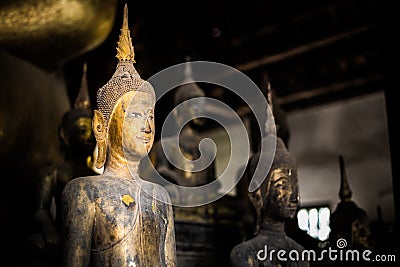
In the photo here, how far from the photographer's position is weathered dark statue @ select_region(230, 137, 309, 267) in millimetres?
2750

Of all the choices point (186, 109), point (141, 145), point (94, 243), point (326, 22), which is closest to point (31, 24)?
point (186, 109)

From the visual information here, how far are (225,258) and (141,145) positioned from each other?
4.63ft

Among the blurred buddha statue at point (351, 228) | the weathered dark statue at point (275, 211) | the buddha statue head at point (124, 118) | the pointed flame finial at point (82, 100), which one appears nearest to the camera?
the buddha statue head at point (124, 118)

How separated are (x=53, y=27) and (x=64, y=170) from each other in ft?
3.24

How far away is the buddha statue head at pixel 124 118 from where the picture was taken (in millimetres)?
2352

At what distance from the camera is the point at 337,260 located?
308 cm

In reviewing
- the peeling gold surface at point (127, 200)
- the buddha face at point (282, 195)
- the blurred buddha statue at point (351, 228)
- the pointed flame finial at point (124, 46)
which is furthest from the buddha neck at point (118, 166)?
the blurred buddha statue at point (351, 228)

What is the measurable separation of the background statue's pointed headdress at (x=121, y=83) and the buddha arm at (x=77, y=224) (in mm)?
342

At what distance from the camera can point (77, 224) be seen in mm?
2152

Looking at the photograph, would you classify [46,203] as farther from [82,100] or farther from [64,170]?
[82,100]

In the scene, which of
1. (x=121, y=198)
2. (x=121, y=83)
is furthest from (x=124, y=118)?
(x=121, y=198)

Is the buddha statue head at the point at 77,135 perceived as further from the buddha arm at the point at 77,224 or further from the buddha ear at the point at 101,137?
the buddha arm at the point at 77,224

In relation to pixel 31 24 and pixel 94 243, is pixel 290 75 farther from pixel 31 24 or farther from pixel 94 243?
pixel 94 243

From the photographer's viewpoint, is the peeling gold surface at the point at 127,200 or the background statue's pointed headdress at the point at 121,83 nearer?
the peeling gold surface at the point at 127,200
